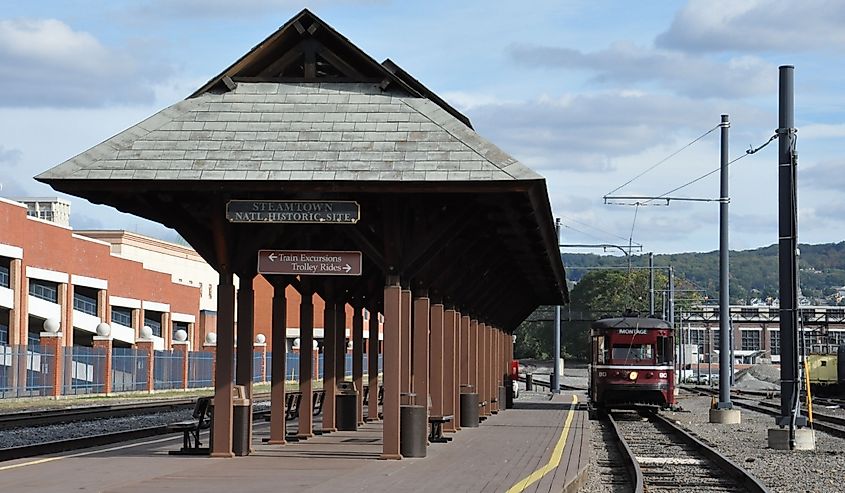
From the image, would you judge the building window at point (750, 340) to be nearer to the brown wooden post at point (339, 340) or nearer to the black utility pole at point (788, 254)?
the brown wooden post at point (339, 340)

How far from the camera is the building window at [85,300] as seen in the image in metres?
61.4

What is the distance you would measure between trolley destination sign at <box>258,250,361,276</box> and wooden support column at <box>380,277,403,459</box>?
1.77 ft

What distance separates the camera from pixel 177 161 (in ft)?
53.8

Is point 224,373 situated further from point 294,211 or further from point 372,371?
point 372,371

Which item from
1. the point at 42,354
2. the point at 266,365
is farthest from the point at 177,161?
the point at 266,365

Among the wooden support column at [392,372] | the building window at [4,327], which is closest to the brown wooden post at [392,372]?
the wooden support column at [392,372]

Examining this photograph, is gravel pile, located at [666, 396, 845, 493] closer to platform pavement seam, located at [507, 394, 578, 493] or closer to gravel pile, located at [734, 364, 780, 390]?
platform pavement seam, located at [507, 394, 578, 493]

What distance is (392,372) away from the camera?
1688 cm

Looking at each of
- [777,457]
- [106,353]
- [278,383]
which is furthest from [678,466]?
[106,353]

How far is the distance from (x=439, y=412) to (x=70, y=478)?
29.6 feet

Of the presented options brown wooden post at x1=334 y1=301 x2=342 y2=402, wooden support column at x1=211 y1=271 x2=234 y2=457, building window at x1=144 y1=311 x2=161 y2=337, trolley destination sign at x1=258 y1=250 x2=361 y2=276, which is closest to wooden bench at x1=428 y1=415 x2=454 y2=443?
brown wooden post at x1=334 y1=301 x2=342 y2=402

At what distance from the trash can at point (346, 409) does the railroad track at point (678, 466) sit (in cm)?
499

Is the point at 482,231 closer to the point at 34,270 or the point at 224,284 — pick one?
the point at 224,284

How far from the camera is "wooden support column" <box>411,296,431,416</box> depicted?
19.1m
